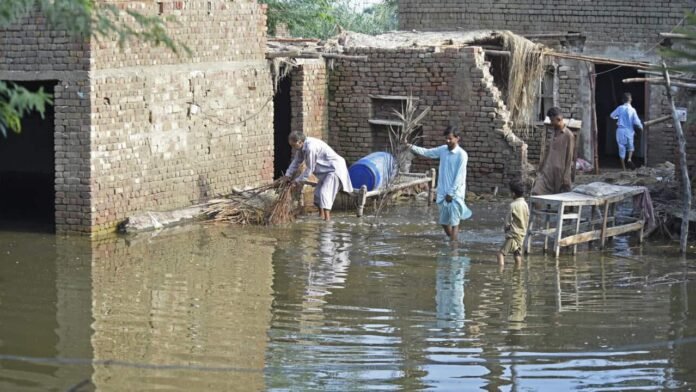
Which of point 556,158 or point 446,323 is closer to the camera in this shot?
point 446,323

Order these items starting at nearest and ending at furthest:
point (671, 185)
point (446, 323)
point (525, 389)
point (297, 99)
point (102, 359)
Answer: point (525, 389) < point (102, 359) < point (446, 323) < point (671, 185) < point (297, 99)

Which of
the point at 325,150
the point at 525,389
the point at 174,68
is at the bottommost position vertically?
the point at 525,389

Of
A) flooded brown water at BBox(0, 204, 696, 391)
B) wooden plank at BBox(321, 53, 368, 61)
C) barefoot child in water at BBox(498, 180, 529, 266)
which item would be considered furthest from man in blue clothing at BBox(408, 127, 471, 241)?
wooden plank at BBox(321, 53, 368, 61)

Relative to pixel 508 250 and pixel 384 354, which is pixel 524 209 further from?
pixel 384 354

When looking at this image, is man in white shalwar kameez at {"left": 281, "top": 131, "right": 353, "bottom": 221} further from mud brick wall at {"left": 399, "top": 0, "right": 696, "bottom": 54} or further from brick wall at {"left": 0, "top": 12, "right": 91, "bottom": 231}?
mud brick wall at {"left": 399, "top": 0, "right": 696, "bottom": 54}

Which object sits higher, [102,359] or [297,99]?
[297,99]

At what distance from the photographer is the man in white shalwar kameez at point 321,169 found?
52.1 ft

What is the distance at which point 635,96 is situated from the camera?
24766 mm

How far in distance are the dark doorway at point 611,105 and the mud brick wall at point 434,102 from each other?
Answer: 15.6 feet

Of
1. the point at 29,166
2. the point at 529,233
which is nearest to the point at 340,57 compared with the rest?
the point at 29,166

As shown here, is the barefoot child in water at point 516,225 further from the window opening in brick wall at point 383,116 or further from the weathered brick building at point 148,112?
the window opening in brick wall at point 383,116

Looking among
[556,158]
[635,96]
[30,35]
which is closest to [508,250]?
[556,158]

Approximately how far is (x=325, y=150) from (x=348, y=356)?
7097 millimetres

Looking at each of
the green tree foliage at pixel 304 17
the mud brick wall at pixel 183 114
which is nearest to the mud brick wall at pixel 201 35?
the mud brick wall at pixel 183 114
